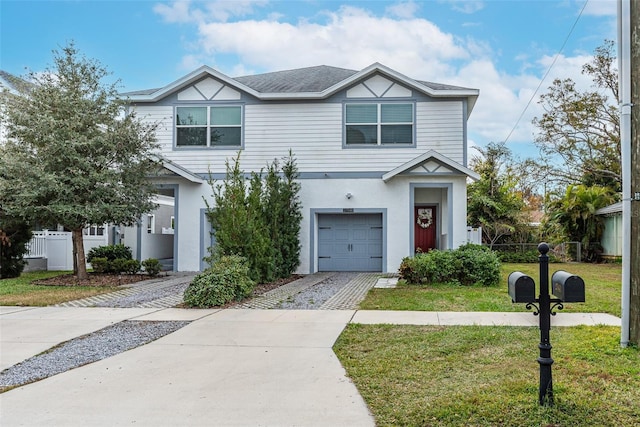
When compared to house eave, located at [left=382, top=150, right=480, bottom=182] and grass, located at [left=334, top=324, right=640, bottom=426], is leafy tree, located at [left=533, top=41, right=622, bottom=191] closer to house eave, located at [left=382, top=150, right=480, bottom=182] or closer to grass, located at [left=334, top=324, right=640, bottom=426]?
house eave, located at [left=382, top=150, right=480, bottom=182]

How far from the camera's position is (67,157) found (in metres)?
13.0

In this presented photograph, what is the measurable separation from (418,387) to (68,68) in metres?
13.0

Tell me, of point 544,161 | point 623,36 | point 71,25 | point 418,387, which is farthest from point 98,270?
point 544,161

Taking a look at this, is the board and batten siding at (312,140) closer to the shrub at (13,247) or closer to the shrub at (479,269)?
the shrub at (479,269)

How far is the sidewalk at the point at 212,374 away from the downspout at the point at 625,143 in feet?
5.73

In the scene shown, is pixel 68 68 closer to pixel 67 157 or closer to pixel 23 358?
pixel 67 157

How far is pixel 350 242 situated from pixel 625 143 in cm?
1165


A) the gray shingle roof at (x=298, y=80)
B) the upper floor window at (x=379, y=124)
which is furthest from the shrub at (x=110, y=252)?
the upper floor window at (x=379, y=124)

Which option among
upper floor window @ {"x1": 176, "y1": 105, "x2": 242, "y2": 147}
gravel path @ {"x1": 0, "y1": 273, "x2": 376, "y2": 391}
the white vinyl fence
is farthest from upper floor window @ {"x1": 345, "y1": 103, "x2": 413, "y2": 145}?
the white vinyl fence

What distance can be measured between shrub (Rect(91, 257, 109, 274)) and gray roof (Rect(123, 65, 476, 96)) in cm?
589

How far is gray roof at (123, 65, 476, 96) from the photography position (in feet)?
56.1

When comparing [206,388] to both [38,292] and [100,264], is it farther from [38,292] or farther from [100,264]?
[100,264]

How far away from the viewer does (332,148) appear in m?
16.7

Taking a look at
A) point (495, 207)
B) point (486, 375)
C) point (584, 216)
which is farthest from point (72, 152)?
point (584, 216)
